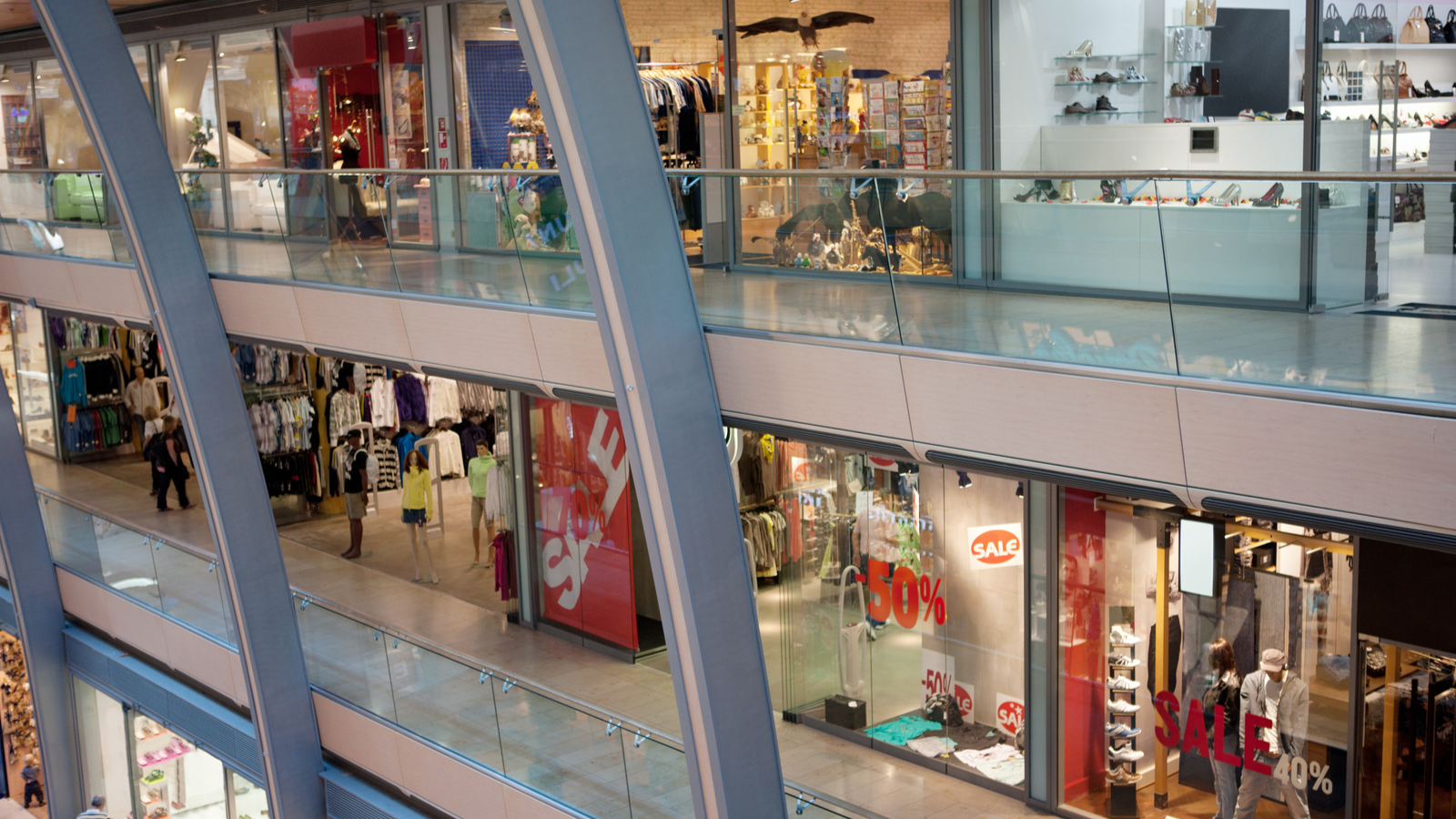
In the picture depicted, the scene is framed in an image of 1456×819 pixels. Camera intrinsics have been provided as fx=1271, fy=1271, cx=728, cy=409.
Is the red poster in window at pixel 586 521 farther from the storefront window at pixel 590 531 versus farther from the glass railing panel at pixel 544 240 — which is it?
the glass railing panel at pixel 544 240

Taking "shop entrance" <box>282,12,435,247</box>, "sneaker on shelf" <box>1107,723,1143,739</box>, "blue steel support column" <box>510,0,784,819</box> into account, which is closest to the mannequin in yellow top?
"shop entrance" <box>282,12,435,247</box>

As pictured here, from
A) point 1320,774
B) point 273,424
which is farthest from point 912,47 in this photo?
point 273,424

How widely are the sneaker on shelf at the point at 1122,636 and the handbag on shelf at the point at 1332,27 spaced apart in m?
4.09

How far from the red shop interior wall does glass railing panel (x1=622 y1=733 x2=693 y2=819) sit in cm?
286

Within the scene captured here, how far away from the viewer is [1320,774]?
7980 millimetres

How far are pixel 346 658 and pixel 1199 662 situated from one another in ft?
24.6

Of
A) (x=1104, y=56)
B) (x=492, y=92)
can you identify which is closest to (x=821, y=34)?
(x=1104, y=56)

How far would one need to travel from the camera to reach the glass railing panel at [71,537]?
1573cm

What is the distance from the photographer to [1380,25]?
290 inches

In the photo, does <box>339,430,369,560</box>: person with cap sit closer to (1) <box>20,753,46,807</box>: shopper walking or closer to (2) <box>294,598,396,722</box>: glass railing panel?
(2) <box>294,598,396,722</box>: glass railing panel

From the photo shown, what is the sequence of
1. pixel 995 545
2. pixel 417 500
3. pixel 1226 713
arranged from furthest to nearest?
pixel 417 500 < pixel 995 545 < pixel 1226 713

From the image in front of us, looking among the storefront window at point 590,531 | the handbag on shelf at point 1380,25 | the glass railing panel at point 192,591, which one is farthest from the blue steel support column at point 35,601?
the handbag on shelf at point 1380,25

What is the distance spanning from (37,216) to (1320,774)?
15.1 metres

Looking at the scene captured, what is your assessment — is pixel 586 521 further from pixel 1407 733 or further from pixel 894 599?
pixel 1407 733
